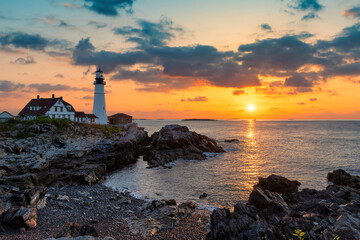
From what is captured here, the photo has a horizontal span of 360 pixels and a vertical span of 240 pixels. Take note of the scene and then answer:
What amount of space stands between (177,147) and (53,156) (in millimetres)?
25405

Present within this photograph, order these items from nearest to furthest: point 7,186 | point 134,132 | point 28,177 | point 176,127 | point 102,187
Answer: point 7,186 → point 28,177 → point 102,187 → point 176,127 → point 134,132

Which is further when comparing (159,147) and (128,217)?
(159,147)

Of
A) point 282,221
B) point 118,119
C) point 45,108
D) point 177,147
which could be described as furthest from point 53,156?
point 118,119

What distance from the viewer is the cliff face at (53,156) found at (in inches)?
957

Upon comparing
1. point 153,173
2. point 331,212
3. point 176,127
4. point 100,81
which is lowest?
point 153,173

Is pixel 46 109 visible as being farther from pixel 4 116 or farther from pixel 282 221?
pixel 282 221

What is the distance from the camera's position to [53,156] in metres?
38.7

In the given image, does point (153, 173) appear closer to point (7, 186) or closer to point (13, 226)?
point (7, 186)

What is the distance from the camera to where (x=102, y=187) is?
2738 centimetres

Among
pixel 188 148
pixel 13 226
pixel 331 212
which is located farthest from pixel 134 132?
pixel 331 212

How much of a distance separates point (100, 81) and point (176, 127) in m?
34.1

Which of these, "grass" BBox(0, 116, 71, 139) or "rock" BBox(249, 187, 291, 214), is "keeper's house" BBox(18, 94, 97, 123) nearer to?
"grass" BBox(0, 116, 71, 139)

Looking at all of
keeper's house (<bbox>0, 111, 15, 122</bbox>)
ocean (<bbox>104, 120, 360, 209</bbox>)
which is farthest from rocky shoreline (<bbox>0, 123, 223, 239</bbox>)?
keeper's house (<bbox>0, 111, 15, 122</bbox>)

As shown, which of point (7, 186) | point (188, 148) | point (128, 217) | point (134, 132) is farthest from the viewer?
point (134, 132)
